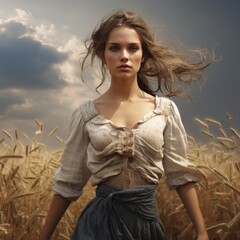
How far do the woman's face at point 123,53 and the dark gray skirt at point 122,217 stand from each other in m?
0.49

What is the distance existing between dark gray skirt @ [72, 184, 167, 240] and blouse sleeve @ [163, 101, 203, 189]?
166 millimetres

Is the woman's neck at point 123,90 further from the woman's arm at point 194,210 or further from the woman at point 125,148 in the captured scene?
the woman's arm at point 194,210

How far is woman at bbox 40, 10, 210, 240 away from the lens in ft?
7.61

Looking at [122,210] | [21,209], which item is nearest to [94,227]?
[122,210]

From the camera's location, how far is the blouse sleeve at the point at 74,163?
253cm

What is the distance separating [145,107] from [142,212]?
0.46 m

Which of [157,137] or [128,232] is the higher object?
[157,137]

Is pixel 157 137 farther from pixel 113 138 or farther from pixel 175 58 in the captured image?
pixel 175 58

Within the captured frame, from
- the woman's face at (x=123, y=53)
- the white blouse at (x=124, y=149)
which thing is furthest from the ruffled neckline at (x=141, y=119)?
the woman's face at (x=123, y=53)

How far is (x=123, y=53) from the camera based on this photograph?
2.40 m

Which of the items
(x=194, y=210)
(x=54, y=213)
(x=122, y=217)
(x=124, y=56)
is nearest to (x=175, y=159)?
(x=194, y=210)

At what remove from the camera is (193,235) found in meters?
3.26

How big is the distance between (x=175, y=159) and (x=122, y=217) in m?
0.37

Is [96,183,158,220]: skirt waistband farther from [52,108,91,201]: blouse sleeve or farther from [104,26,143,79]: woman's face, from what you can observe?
[104,26,143,79]: woman's face
